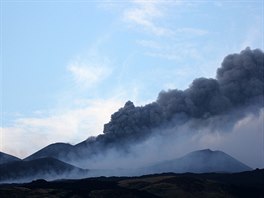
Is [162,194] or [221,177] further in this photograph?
[221,177]

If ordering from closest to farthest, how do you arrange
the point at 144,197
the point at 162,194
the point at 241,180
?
the point at 144,197 < the point at 162,194 < the point at 241,180

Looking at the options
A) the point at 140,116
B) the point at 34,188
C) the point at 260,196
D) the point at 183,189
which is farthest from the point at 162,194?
the point at 140,116

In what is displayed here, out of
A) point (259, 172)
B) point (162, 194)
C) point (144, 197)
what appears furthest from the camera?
point (259, 172)

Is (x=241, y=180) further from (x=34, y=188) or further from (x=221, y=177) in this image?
(x=34, y=188)

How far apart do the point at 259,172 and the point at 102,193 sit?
65.8 metres

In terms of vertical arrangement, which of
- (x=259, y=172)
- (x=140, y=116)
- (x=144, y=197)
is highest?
(x=140, y=116)

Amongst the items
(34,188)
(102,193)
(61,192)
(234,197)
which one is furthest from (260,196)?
(34,188)

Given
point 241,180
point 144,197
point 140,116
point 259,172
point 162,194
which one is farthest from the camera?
point 140,116

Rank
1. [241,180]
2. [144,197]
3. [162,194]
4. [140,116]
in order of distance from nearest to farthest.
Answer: [144,197] → [162,194] → [241,180] → [140,116]

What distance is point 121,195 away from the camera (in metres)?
122

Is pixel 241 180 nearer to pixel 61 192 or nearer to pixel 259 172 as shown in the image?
pixel 259 172

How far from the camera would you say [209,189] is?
439 ft

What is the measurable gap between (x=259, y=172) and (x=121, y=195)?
64.2 metres

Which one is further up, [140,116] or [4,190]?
[140,116]
